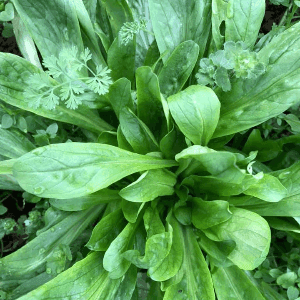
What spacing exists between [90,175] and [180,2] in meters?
0.47

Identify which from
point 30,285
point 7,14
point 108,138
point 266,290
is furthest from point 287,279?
point 7,14

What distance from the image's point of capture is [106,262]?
0.83m

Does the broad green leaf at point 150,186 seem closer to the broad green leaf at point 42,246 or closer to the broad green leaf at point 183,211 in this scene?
the broad green leaf at point 183,211

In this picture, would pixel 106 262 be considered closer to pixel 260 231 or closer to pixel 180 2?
pixel 260 231

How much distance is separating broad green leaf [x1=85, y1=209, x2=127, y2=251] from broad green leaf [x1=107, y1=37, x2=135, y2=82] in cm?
34

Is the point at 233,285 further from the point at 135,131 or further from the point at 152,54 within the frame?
Result: the point at 152,54

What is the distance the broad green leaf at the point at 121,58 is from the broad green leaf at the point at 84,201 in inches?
11.6

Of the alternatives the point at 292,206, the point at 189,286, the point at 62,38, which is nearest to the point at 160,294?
the point at 189,286

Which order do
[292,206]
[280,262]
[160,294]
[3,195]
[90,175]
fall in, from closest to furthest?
[90,175] → [292,206] → [160,294] → [280,262] → [3,195]

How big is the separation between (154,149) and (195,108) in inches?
8.6

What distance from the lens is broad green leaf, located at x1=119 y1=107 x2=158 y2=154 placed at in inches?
35.5

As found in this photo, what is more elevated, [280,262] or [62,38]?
[62,38]

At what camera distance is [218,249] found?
88cm

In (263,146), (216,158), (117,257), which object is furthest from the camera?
(263,146)
